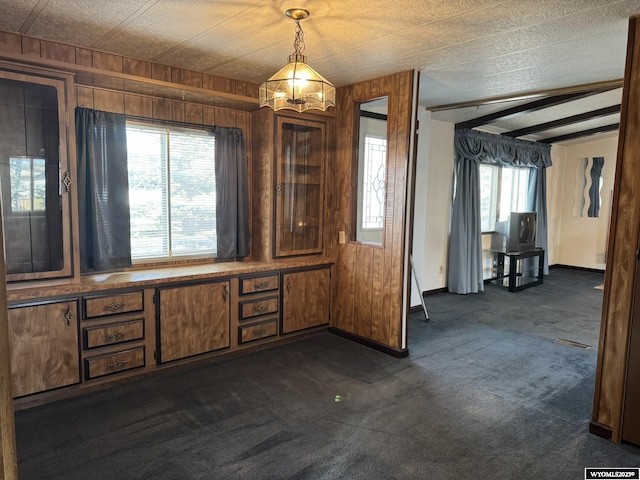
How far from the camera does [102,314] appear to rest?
120 inches

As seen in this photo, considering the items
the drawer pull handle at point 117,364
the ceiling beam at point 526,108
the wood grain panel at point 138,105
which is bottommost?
the drawer pull handle at point 117,364

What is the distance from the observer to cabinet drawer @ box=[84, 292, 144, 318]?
2982 millimetres

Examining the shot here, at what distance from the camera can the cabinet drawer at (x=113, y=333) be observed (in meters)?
3.00

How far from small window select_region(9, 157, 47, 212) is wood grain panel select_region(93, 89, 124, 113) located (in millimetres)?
668

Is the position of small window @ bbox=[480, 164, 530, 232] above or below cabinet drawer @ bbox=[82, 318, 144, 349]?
above

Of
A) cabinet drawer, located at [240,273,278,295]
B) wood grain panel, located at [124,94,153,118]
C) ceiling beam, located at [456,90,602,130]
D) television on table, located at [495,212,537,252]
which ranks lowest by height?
cabinet drawer, located at [240,273,278,295]

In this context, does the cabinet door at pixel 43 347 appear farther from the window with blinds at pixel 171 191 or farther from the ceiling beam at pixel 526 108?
the ceiling beam at pixel 526 108

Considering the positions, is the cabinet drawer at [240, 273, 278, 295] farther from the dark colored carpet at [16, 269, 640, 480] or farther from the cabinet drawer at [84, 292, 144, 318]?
the cabinet drawer at [84, 292, 144, 318]

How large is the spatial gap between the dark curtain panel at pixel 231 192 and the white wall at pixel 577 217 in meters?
6.73

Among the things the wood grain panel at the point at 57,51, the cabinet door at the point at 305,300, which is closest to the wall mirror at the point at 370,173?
the cabinet door at the point at 305,300

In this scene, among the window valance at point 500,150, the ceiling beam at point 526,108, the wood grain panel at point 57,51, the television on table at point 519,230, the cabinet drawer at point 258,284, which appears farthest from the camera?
the television on table at point 519,230

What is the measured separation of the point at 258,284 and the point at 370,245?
1.10 m

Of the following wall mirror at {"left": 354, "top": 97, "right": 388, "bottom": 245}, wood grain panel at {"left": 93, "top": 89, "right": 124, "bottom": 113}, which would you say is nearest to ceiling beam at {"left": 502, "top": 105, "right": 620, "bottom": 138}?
wall mirror at {"left": 354, "top": 97, "right": 388, "bottom": 245}

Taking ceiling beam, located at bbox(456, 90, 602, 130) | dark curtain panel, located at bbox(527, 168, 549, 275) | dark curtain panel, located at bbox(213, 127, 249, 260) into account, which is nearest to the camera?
dark curtain panel, located at bbox(213, 127, 249, 260)
